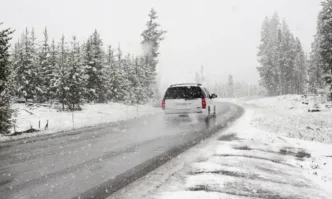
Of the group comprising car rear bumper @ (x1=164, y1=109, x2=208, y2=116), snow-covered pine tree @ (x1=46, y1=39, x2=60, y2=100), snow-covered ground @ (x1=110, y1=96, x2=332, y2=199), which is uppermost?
snow-covered pine tree @ (x1=46, y1=39, x2=60, y2=100)

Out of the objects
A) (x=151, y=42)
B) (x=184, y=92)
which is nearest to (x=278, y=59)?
(x=151, y=42)

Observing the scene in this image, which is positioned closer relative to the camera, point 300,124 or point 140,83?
point 300,124

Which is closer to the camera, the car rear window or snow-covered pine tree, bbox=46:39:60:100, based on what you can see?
the car rear window

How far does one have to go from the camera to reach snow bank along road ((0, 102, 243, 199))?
556 centimetres

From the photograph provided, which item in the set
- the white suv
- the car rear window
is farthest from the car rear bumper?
the car rear window

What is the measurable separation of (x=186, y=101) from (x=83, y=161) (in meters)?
9.95

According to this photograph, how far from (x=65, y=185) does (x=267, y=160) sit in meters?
5.04

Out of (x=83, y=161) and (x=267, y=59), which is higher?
(x=267, y=59)

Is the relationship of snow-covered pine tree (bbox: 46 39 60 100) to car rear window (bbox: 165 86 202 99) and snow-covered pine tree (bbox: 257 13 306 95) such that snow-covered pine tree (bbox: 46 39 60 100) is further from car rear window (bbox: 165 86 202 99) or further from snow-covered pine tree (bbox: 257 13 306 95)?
snow-covered pine tree (bbox: 257 13 306 95)

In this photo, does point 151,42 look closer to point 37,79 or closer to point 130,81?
point 130,81

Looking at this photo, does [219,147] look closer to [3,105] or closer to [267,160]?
[267,160]

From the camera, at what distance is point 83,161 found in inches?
298

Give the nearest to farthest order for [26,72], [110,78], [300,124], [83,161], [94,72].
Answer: [83,161] < [300,124] < [26,72] < [94,72] < [110,78]

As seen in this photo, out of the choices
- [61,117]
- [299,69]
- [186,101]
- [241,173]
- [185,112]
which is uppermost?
[299,69]
